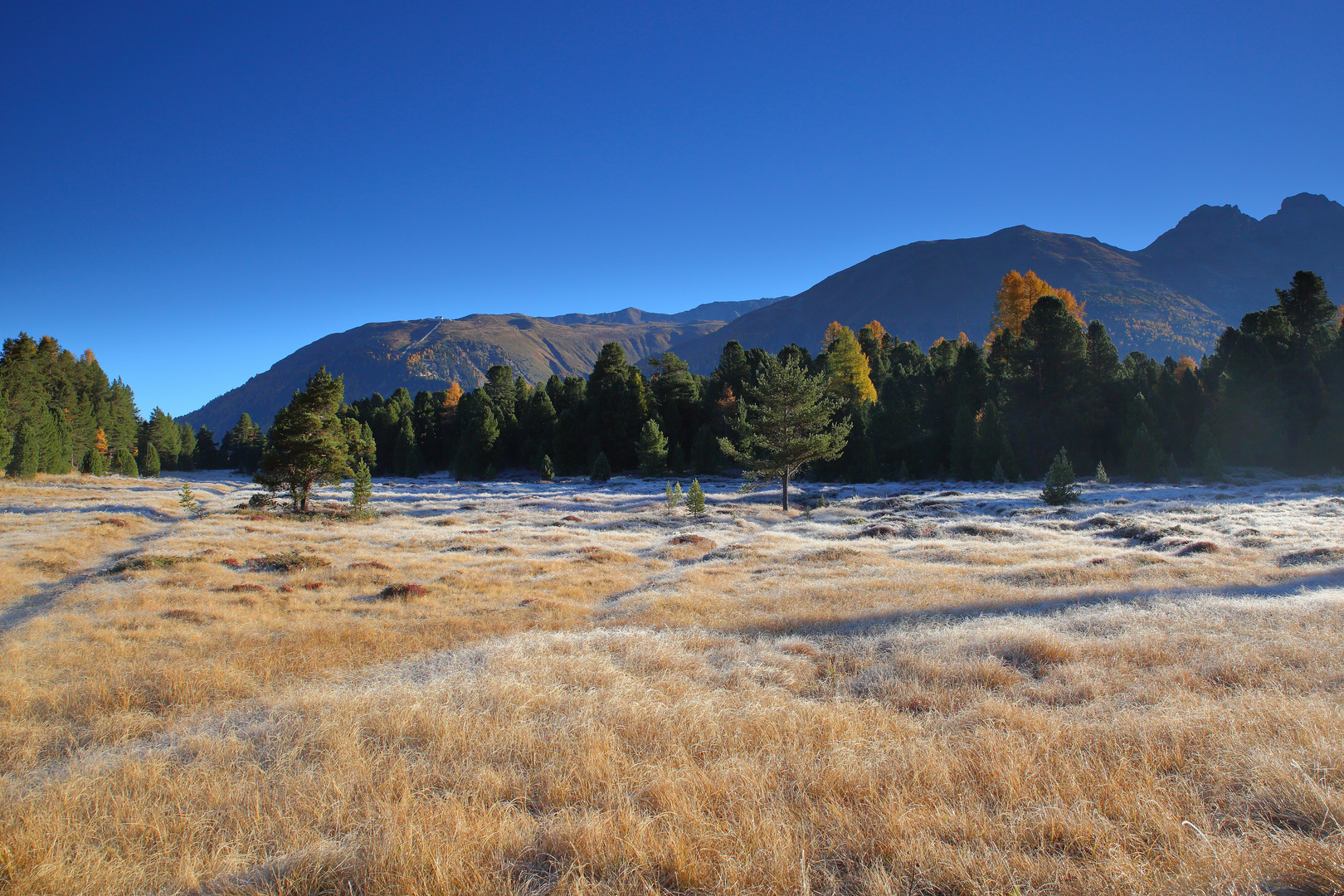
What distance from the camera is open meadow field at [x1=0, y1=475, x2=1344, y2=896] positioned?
11.3 ft

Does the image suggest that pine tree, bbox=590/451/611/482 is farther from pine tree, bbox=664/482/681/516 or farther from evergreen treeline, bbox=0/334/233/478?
evergreen treeline, bbox=0/334/233/478

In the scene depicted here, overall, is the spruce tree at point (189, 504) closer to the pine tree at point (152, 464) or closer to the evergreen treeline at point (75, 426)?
the evergreen treeline at point (75, 426)

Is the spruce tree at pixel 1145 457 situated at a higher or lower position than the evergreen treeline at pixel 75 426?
lower

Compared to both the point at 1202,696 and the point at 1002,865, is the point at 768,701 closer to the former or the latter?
the point at 1002,865

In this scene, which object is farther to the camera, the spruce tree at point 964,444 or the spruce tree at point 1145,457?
Result: the spruce tree at point 964,444

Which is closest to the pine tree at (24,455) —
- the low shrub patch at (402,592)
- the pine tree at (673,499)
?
the pine tree at (673,499)

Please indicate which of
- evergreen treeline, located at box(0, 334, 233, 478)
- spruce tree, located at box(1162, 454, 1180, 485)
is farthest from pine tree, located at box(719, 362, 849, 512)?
evergreen treeline, located at box(0, 334, 233, 478)

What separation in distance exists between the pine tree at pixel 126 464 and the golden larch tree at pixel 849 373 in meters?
82.5

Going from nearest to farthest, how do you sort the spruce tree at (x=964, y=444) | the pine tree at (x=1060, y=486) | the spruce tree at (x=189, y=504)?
the spruce tree at (x=189, y=504)
the pine tree at (x=1060, y=486)
the spruce tree at (x=964, y=444)

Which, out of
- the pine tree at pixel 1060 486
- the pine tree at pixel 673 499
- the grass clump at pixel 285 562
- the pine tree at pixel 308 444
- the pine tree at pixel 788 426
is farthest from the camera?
the pine tree at pixel 788 426

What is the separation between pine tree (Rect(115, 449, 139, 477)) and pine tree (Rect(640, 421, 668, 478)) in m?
62.3

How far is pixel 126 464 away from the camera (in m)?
69.8

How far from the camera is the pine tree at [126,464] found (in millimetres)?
67875

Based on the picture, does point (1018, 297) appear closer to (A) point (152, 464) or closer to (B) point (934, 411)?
(B) point (934, 411)
